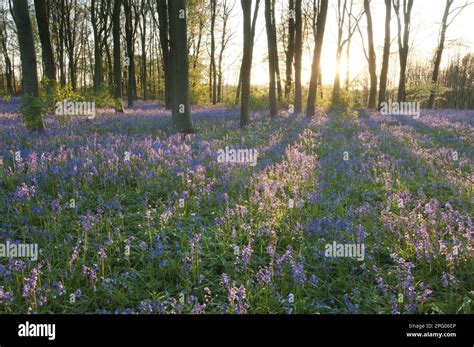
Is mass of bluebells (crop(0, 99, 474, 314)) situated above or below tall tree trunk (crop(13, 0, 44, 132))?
below

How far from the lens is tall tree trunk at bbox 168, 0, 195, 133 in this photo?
12186 mm

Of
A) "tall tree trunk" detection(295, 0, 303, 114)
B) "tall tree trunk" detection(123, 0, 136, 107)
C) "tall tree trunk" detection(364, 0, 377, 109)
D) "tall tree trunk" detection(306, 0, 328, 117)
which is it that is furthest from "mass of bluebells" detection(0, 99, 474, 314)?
"tall tree trunk" detection(364, 0, 377, 109)

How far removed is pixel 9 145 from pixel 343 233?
8539mm

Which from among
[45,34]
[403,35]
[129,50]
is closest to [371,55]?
[403,35]

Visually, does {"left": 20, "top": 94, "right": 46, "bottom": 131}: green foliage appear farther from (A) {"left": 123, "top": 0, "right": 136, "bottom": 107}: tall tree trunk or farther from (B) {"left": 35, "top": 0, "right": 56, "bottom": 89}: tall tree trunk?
(A) {"left": 123, "top": 0, "right": 136, "bottom": 107}: tall tree trunk

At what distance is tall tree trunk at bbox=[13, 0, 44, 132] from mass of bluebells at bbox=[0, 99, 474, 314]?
37.5 inches

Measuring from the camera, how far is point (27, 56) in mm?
10094

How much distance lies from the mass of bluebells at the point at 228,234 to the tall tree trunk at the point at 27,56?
3.13ft

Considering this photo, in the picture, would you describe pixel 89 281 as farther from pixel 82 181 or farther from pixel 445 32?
pixel 445 32

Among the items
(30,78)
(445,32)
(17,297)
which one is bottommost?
(17,297)

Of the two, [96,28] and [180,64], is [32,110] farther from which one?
[96,28]

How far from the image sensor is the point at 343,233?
4.91m

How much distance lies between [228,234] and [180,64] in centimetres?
945
